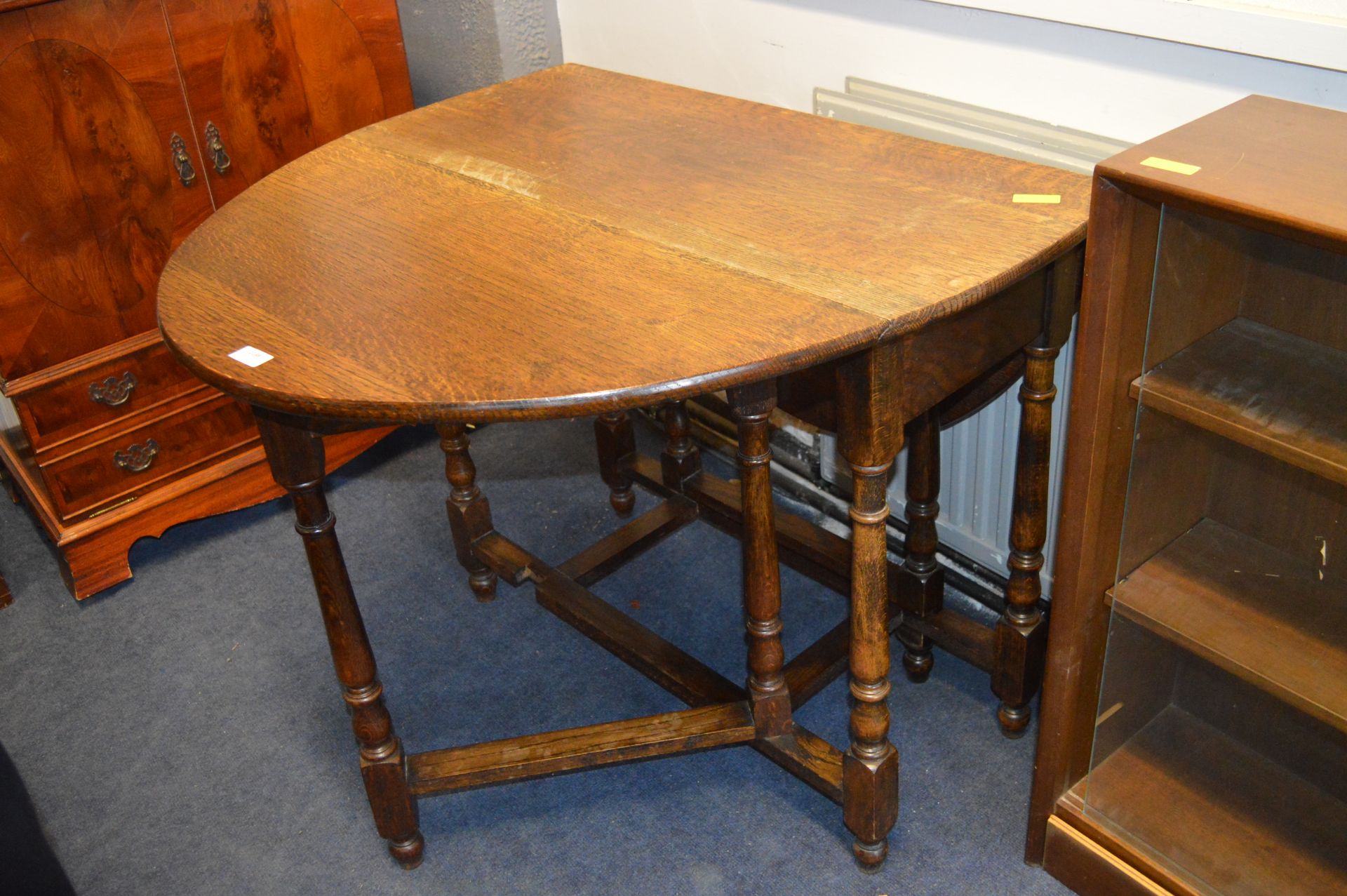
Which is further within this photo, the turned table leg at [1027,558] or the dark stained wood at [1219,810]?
the turned table leg at [1027,558]

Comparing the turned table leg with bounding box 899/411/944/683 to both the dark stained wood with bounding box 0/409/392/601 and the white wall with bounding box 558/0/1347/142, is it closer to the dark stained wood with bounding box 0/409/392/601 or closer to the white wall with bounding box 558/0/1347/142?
the white wall with bounding box 558/0/1347/142

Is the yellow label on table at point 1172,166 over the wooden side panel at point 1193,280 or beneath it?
over

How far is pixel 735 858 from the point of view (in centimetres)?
183

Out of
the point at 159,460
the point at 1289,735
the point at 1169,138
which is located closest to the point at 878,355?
the point at 1169,138

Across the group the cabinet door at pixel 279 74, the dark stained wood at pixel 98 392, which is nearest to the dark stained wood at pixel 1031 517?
the cabinet door at pixel 279 74

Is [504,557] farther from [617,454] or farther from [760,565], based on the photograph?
[760,565]

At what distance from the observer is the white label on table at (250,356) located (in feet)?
4.46

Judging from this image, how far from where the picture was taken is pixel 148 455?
2.51 metres

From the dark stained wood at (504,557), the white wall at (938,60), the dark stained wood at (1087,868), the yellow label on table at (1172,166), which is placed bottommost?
the dark stained wood at (1087,868)

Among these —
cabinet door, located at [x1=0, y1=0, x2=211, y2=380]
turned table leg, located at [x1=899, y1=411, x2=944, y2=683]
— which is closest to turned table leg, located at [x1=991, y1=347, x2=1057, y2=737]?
turned table leg, located at [x1=899, y1=411, x2=944, y2=683]

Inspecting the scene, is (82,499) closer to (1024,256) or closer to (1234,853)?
(1024,256)

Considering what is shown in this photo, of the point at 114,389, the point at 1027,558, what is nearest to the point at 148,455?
the point at 114,389

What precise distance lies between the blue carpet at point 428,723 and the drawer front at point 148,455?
0.20 meters

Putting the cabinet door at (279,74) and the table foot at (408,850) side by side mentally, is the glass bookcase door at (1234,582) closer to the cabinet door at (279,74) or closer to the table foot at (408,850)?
the table foot at (408,850)
